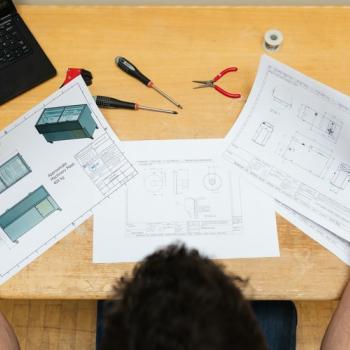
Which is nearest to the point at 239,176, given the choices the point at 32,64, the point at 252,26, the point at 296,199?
the point at 296,199

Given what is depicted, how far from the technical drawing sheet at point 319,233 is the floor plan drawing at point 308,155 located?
85 millimetres

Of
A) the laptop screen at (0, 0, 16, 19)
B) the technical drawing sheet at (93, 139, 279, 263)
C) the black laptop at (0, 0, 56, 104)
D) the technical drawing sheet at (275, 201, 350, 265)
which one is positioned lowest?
the technical drawing sheet at (275, 201, 350, 265)

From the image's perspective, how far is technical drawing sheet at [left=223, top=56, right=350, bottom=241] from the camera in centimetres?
81

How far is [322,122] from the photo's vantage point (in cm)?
84

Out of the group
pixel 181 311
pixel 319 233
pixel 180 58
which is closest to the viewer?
pixel 181 311

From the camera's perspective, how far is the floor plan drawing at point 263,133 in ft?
2.79

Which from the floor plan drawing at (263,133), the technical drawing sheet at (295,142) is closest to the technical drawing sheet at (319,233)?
the technical drawing sheet at (295,142)

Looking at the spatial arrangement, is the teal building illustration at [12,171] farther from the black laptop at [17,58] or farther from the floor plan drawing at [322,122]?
the floor plan drawing at [322,122]

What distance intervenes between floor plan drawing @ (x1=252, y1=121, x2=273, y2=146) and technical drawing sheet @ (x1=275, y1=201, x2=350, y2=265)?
4.7 inches

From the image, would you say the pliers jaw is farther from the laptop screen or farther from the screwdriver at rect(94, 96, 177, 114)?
the laptop screen

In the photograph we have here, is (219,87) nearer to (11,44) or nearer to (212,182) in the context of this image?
(212,182)

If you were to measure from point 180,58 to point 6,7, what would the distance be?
0.34 meters

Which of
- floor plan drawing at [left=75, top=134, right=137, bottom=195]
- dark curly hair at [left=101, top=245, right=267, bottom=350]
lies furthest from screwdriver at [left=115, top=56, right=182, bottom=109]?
dark curly hair at [left=101, top=245, right=267, bottom=350]

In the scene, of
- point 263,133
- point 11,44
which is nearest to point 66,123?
point 11,44
